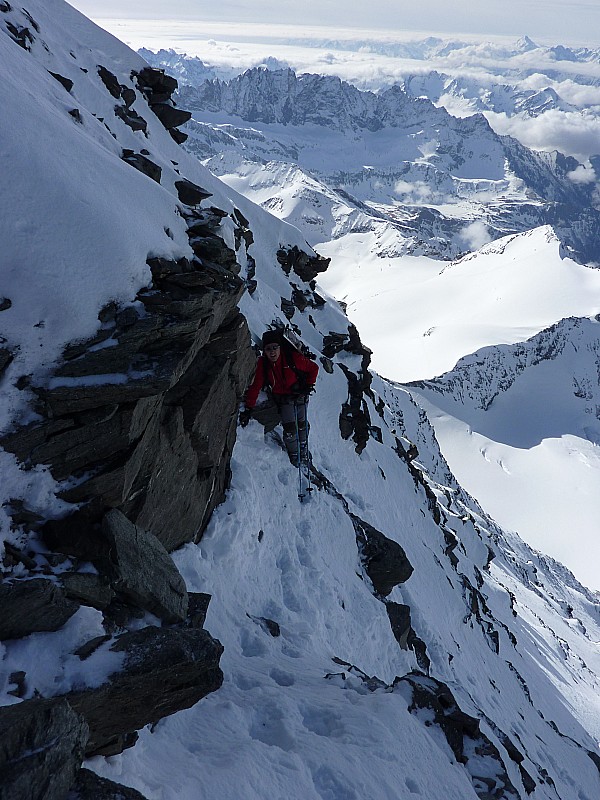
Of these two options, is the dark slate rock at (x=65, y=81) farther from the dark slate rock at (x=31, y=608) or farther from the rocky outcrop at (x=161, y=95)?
the dark slate rock at (x=31, y=608)

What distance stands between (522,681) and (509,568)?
32997 millimetres

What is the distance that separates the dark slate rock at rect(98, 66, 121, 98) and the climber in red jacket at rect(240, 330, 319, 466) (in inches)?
657

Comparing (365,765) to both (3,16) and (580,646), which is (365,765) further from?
(580,646)

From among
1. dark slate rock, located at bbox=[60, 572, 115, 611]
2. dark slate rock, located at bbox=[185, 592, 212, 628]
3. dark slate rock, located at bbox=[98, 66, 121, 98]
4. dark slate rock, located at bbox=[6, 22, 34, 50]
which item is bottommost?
dark slate rock, located at bbox=[185, 592, 212, 628]

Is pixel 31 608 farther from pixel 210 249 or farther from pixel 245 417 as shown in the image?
pixel 245 417

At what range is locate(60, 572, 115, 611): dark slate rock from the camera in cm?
646

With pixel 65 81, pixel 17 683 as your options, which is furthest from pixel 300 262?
pixel 17 683

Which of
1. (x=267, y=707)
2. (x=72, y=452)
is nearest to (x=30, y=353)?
(x=72, y=452)

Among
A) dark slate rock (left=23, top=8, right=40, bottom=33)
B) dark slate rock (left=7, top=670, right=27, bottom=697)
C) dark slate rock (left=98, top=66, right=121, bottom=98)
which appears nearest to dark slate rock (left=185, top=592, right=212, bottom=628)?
dark slate rock (left=7, top=670, right=27, bottom=697)

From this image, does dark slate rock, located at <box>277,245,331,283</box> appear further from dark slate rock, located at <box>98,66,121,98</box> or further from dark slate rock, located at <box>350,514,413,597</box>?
dark slate rock, located at <box>350,514,413,597</box>

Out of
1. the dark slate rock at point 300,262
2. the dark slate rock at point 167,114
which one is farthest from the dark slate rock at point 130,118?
the dark slate rock at point 300,262

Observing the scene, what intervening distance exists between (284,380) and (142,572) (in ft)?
22.3

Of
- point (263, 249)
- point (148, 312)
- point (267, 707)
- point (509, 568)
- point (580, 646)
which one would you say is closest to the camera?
point (148, 312)

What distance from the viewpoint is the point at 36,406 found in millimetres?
6930
